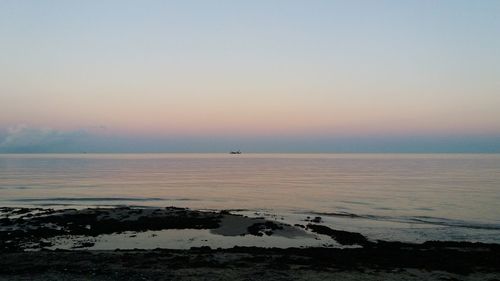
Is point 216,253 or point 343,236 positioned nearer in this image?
point 216,253

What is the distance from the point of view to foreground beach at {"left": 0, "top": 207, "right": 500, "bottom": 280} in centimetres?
1608

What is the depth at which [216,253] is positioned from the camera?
66.3 ft

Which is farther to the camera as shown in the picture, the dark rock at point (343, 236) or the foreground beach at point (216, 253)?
the dark rock at point (343, 236)

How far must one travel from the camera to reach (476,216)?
3672 centimetres

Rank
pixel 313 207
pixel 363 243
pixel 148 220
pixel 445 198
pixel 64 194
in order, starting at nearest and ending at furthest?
pixel 363 243, pixel 148 220, pixel 313 207, pixel 445 198, pixel 64 194

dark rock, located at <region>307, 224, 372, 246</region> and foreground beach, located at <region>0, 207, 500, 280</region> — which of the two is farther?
dark rock, located at <region>307, 224, 372, 246</region>

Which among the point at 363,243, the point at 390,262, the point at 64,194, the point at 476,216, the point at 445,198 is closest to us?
the point at 390,262

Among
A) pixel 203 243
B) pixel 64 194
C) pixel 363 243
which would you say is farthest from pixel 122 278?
pixel 64 194

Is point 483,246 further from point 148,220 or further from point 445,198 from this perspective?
point 445,198

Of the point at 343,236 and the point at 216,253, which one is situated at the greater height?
the point at 216,253

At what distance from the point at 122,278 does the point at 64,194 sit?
4345 centimetres

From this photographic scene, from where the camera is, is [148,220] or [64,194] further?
[64,194]

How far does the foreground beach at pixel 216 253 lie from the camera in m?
16.1

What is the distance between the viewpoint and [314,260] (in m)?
18.8
